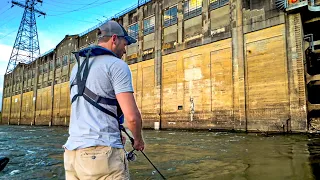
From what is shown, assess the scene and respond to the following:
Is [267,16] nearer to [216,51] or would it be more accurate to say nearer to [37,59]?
[216,51]

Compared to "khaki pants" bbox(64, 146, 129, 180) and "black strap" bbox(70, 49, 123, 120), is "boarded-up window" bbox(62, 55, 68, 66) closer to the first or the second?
"black strap" bbox(70, 49, 123, 120)

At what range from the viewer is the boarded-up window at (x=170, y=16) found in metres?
24.2

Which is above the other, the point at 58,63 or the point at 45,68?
the point at 58,63

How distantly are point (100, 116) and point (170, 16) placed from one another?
24.1 meters

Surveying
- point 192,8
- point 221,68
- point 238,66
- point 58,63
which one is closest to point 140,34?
point 192,8

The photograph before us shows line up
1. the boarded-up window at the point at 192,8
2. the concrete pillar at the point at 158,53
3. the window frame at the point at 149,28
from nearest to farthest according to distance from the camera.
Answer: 1. the boarded-up window at the point at 192,8
2. the concrete pillar at the point at 158,53
3. the window frame at the point at 149,28

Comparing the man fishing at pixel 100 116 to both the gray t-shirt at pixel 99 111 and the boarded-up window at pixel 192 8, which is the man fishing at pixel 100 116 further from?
the boarded-up window at pixel 192 8

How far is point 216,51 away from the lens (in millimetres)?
19922

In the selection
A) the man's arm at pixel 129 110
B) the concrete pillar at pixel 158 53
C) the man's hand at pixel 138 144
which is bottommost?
the man's hand at pixel 138 144

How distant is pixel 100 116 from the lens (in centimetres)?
176

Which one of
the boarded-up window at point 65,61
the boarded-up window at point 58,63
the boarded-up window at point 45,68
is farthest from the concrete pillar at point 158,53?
the boarded-up window at point 45,68

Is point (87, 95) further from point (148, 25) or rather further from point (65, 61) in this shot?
point (65, 61)

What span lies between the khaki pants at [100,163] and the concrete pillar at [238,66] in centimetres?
1655

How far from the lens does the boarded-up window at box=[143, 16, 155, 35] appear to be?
26.5 meters
